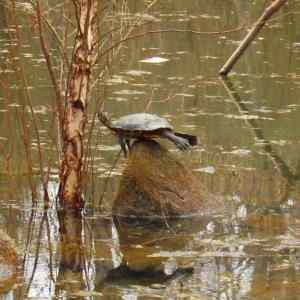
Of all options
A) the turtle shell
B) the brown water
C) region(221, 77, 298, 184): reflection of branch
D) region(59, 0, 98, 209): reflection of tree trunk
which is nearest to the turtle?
the turtle shell

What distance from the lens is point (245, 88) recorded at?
44.3 feet

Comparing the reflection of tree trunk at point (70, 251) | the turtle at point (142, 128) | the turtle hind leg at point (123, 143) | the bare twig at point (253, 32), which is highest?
the bare twig at point (253, 32)

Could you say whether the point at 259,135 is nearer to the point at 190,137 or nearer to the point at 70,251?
the point at 190,137

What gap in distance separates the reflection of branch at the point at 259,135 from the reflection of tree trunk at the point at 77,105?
7.65ft

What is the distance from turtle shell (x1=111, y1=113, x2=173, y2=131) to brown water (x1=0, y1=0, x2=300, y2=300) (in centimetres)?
15

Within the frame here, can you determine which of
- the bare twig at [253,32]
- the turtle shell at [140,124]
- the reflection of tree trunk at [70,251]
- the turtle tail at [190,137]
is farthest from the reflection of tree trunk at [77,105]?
the bare twig at [253,32]

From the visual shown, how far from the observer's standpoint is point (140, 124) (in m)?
8.29

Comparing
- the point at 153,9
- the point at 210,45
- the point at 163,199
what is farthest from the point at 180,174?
the point at 153,9

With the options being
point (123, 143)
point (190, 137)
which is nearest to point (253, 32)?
point (190, 137)

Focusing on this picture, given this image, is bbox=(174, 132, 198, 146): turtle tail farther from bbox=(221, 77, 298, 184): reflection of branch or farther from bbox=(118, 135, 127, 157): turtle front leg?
bbox=(221, 77, 298, 184): reflection of branch

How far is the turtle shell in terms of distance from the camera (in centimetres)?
826

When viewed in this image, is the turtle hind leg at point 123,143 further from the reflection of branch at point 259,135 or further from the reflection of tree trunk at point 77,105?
the reflection of branch at point 259,135

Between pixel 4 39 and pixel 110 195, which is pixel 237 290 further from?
pixel 4 39

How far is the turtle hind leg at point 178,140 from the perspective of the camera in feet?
27.7
